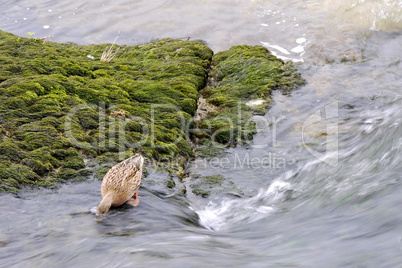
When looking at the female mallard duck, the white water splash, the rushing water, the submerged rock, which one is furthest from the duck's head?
the white water splash

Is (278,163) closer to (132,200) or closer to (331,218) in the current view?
(331,218)

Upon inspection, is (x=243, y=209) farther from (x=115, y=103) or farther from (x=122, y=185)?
(x=115, y=103)

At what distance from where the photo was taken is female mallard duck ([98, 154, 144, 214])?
598 centimetres

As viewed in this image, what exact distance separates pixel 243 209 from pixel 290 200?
773 millimetres

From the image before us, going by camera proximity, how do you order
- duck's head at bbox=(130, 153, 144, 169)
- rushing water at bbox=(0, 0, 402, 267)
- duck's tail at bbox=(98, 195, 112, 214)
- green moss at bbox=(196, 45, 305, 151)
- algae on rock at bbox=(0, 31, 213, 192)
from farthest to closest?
green moss at bbox=(196, 45, 305, 151)
algae on rock at bbox=(0, 31, 213, 192)
duck's head at bbox=(130, 153, 144, 169)
duck's tail at bbox=(98, 195, 112, 214)
rushing water at bbox=(0, 0, 402, 267)

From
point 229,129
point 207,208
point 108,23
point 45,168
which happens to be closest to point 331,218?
point 207,208

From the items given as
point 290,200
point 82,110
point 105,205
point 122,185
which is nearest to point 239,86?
point 82,110

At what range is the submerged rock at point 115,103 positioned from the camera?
6.87 metres

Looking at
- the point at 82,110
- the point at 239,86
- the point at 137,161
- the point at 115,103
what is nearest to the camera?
the point at 137,161

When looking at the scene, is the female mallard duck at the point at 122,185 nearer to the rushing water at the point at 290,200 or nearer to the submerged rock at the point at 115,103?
the rushing water at the point at 290,200

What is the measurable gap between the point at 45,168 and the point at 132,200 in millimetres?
1409

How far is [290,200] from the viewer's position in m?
6.98

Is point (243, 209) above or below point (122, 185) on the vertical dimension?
below

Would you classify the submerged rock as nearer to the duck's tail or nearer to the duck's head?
the duck's head
